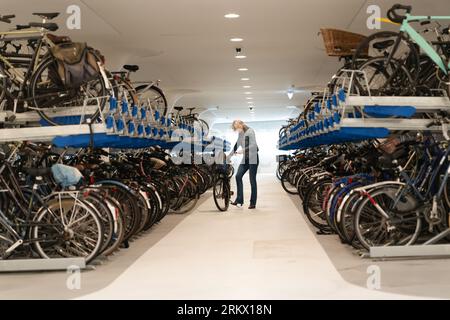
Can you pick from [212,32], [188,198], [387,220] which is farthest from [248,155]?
[387,220]

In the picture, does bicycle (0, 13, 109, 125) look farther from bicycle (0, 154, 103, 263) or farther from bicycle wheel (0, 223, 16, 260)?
bicycle wheel (0, 223, 16, 260)

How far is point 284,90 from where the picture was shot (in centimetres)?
1855

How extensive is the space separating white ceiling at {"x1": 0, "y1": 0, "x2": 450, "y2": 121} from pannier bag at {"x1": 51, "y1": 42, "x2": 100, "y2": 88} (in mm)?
1835

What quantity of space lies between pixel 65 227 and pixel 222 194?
17.6ft

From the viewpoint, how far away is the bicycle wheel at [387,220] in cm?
566

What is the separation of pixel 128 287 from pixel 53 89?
85.7 inches

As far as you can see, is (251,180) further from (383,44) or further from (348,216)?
(383,44)

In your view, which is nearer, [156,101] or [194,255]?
[194,255]

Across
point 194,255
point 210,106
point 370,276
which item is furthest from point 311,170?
point 210,106

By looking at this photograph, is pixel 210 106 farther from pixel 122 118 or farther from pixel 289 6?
pixel 122 118

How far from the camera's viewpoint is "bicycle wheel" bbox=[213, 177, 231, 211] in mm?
10594

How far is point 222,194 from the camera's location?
35.1ft

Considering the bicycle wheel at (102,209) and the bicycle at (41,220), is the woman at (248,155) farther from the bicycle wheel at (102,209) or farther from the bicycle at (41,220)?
the bicycle at (41,220)

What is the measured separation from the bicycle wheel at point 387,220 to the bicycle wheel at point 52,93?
2775 millimetres
